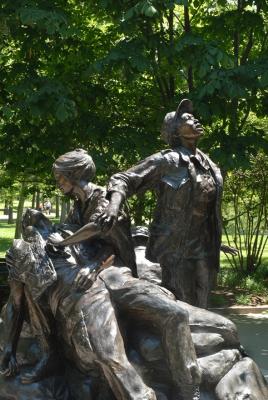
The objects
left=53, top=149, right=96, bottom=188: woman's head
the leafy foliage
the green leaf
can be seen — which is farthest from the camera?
the leafy foliage

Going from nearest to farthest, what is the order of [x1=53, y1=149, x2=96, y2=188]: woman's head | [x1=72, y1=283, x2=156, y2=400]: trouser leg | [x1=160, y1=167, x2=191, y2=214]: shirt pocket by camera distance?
[x1=72, y1=283, x2=156, y2=400]: trouser leg < [x1=53, y1=149, x2=96, y2=188]: woman's head < [x1=160, y1=167, x2=191, y2=214]: shirt pocket

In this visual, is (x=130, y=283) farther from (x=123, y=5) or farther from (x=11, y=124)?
(x=11, y=124)

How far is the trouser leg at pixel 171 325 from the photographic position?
4.66 metres

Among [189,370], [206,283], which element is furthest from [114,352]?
[206,283]

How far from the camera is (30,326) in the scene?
524 cm

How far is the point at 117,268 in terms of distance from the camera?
516cm

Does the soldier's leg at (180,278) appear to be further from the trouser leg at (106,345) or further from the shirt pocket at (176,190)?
the trouser leg at (106,345)

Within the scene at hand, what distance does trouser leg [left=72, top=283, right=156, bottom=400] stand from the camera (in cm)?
446

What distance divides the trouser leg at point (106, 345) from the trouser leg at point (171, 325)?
203mm

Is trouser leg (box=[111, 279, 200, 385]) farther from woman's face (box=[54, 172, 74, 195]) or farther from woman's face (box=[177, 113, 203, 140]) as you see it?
woman's face (box=[177, 113, 203, 140])

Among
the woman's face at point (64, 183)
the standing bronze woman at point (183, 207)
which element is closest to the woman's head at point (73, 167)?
the woman's face at point (64, 183)

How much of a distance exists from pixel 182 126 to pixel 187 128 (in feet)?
0.14

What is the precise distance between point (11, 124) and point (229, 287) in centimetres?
572

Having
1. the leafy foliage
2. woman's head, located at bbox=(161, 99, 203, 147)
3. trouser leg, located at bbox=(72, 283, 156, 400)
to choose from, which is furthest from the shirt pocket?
the leafy foliage
